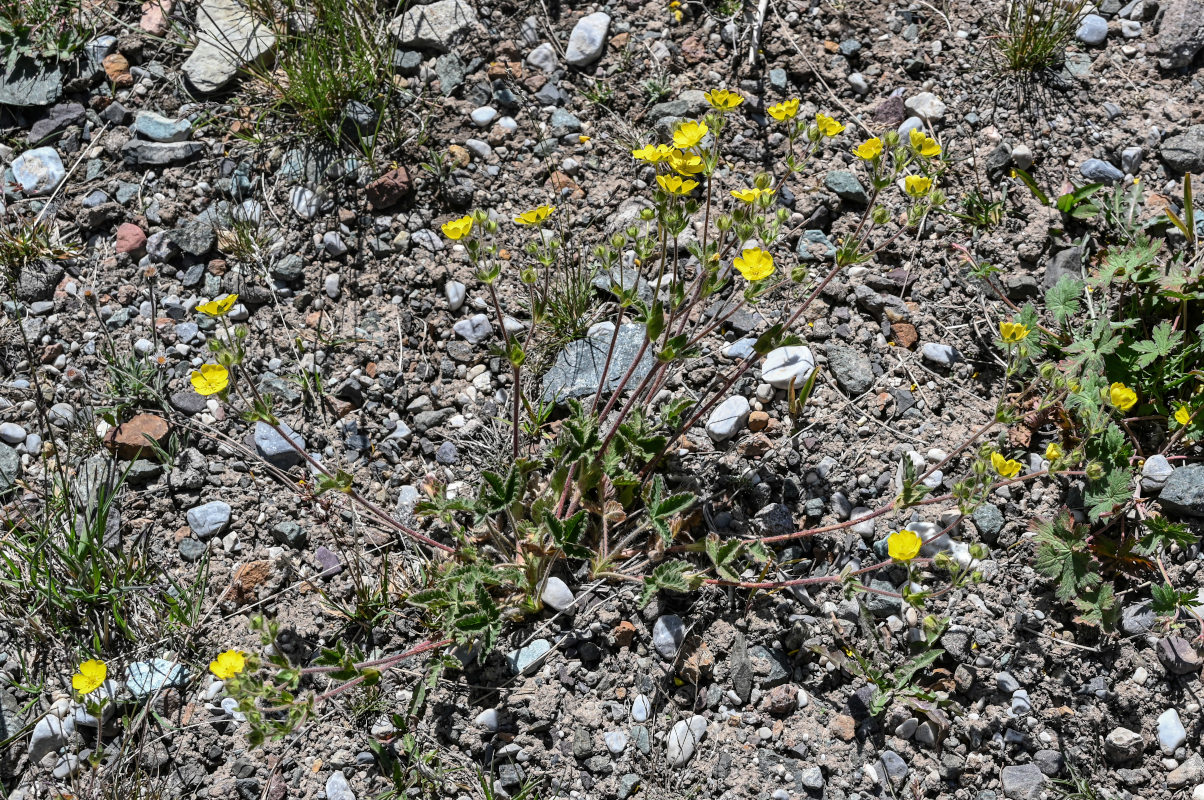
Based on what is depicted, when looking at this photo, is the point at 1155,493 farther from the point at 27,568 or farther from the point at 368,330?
the point at 27,568

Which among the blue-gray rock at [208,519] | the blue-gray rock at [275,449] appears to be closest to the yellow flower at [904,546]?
the blue-gray rock at [275,449]

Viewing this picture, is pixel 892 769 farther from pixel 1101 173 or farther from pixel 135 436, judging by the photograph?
pixel 135 436

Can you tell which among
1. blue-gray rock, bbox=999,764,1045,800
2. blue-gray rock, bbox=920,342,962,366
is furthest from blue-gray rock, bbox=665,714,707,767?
blue-gray rock, bbox=920,342,962,366

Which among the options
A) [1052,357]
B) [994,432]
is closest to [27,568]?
[994,432]

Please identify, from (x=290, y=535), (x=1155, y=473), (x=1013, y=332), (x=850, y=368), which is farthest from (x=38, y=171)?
(x=1155, y=473)

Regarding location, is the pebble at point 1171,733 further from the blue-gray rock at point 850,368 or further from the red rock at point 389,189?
the red rock at point 389,189
